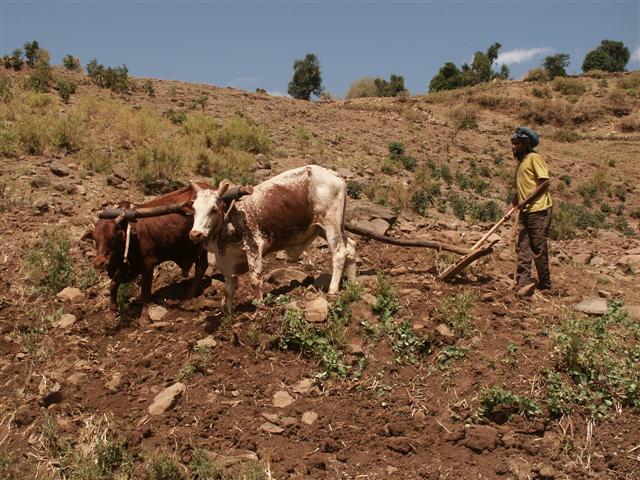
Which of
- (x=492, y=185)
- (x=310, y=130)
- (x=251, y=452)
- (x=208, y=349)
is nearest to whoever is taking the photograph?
(x=251, y=452)

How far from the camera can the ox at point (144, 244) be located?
6797 millimetres

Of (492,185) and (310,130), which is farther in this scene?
(310,130)

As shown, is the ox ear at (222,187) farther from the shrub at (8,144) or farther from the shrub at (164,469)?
the shrub at (8,144)

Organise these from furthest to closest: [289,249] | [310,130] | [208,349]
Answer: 1. [310,130]
2. [289,249]
3. [208,349]

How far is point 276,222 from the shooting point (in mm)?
6586

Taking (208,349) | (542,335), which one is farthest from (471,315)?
(208,349)

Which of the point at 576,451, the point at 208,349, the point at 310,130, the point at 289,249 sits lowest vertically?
the point at 576,451

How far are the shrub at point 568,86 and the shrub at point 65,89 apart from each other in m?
30.3

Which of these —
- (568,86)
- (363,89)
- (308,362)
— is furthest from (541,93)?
(308,362)

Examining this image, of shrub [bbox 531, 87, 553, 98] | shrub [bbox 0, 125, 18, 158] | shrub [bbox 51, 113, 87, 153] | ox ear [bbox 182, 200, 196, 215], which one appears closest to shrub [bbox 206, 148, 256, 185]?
shrub [bbox 51, 113, 87, 153]

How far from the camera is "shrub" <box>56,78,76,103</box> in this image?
1612 cm

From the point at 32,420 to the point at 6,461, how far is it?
25.8 inches

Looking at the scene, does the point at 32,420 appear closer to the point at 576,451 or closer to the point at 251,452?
the point at 251,452

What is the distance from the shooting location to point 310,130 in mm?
18219
